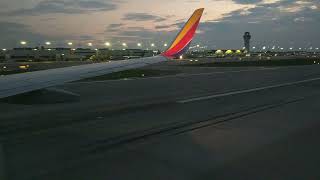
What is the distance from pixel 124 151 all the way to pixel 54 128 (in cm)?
394

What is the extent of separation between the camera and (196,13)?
37.6 feet

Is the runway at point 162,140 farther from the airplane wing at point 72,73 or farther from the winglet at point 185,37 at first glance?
the winglet at point 185,37

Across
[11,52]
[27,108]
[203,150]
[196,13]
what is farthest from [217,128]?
[11,52]

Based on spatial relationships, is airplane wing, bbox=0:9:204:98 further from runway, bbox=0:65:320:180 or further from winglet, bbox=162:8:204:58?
runway, bbox=0:65:320:180

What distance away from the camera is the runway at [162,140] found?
793 centimetres

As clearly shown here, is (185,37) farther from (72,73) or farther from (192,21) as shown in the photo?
(72,73)

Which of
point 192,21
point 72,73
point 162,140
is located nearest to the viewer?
point 72,73

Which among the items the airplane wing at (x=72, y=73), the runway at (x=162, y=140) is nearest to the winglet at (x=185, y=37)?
the airplane wing at (x=72, y=73)

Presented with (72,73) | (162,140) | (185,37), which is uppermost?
(185,37)

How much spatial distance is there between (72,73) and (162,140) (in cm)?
321

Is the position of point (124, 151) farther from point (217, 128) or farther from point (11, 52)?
point (11, 52)

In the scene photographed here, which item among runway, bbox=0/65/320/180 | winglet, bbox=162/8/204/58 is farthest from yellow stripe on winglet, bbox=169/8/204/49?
runway, bbox=0/65/320/180

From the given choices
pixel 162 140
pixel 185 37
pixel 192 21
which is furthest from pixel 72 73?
pixel 192 21

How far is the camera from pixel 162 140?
10.6m
